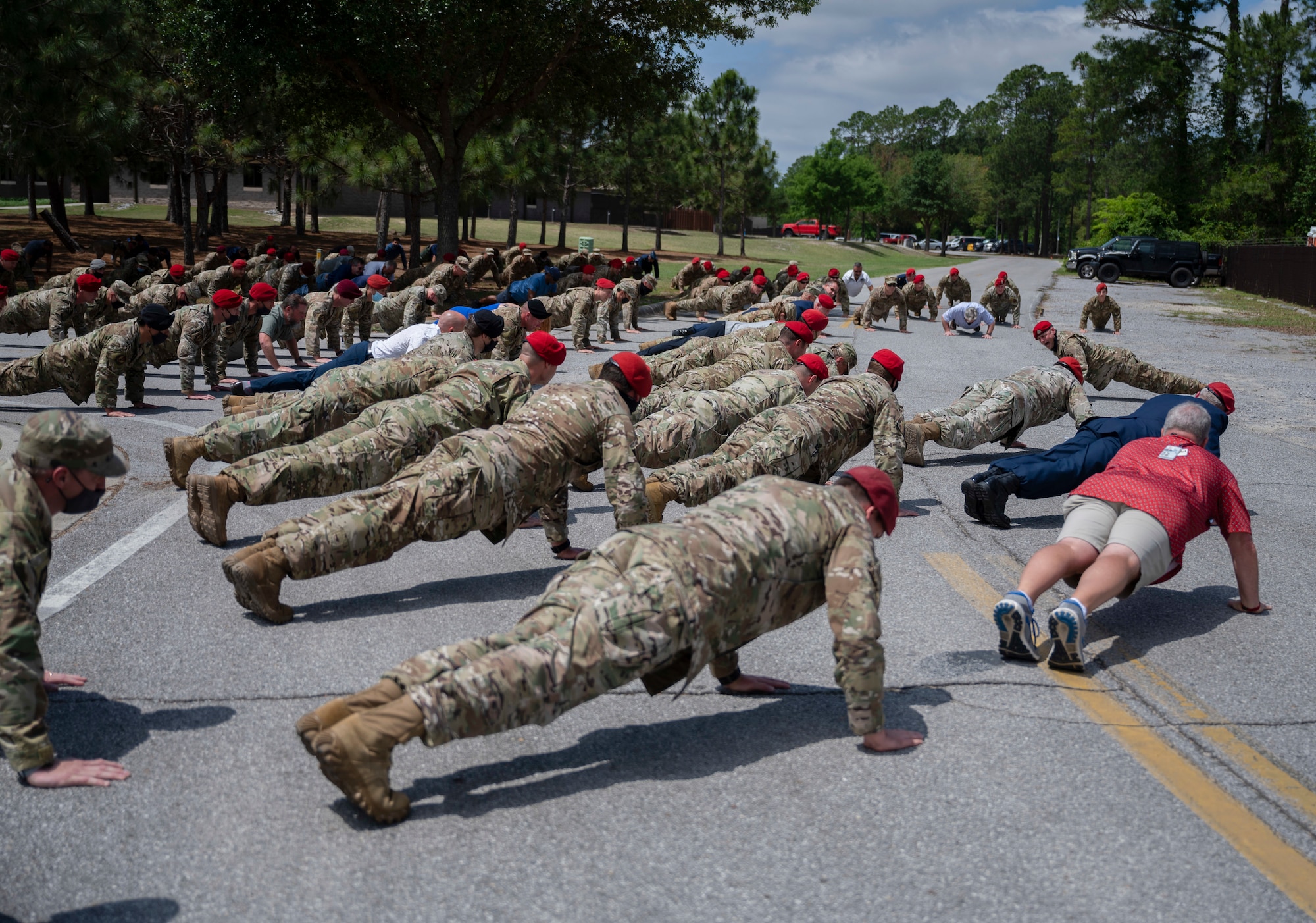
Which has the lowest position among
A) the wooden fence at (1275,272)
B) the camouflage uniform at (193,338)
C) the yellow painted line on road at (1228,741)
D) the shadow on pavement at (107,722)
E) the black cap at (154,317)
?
the shadow on pavement at (107,722)

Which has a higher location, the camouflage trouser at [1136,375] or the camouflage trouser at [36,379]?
the camouflage trouser at [1136,375]

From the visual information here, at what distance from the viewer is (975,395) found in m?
10.4

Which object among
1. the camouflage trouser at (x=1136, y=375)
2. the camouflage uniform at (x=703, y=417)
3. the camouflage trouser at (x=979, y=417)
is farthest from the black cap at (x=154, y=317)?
the camouflage trouser at (x=1136, y=375)

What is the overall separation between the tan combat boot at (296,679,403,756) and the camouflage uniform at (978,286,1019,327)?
23260 mm

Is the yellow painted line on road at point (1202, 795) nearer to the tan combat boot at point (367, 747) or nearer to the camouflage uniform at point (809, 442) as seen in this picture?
the camouflage uniform at point (809, 442)

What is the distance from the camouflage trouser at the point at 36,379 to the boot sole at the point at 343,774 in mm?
9385

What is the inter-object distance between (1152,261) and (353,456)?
47.1 meters

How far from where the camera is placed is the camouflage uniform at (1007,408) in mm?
10227

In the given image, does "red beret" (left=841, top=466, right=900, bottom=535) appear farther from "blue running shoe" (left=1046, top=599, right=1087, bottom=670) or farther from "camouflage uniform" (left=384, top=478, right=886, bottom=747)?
"blue running shoe" (left=1046, top=599, right=1087, bottom=670)

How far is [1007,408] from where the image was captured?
10.3 meters

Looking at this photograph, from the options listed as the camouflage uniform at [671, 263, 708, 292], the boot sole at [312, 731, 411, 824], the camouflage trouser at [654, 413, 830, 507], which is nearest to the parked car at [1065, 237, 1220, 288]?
the camouflage uniform at [671, 263, 708, 292]

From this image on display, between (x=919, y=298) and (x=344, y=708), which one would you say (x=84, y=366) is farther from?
(x=919, y=298)

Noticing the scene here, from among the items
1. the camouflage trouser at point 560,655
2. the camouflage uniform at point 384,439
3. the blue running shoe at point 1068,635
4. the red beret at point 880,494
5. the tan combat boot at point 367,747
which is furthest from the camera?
the camouflage uniform at point 384,439

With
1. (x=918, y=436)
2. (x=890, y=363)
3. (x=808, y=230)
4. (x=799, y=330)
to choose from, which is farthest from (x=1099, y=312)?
(x=808, y=230)
